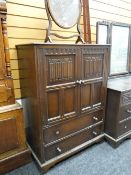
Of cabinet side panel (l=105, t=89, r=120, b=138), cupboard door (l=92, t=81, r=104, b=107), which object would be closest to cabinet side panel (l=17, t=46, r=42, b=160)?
cupboard door (l=92, t=81, r=104, b=107)

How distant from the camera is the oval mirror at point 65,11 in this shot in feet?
5.15

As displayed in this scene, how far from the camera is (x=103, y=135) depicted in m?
2.07

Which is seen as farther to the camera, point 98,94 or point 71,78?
point 98,94

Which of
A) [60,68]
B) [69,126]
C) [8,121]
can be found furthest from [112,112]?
[8,121]

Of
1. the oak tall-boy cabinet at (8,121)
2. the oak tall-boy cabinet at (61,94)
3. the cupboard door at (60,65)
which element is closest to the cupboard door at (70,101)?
the oak tall-boy cabinet at (61,94)

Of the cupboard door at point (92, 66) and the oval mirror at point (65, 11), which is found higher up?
the oval mirror at point (65, 11)

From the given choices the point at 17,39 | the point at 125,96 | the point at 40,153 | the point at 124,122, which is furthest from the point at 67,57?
the point at 124,122

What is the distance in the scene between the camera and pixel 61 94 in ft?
5.00

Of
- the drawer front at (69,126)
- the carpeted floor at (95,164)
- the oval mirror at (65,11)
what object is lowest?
the carpeted floor at (95,164)

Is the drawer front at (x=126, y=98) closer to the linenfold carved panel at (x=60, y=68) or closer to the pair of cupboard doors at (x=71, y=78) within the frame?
the pair of cupboard doors at (x=71, y=78)

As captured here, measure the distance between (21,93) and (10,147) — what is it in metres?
0.61

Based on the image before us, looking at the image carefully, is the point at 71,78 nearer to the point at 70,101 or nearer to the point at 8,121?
the point at 70,101

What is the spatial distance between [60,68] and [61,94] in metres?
0.26

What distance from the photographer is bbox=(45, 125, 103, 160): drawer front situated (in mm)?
1632
